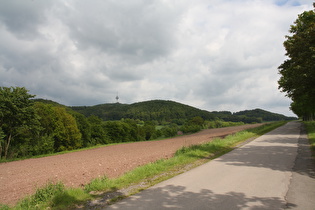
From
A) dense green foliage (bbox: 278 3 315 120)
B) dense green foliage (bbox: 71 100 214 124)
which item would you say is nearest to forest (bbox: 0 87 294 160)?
dense green foliage (bbox: 278 3 315 120)

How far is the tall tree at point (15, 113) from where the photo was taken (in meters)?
28.2

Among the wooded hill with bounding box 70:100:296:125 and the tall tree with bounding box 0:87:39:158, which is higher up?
the wooded hill with bounding box 70:100:296:125

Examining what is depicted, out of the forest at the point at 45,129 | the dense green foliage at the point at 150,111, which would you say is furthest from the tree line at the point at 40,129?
the dense green foliage at the point at 150,111

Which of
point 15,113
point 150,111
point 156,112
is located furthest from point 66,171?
point 150,111

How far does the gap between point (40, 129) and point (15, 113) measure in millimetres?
4340

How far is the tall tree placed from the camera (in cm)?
2819

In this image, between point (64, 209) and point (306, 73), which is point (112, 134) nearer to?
point (306, 73)

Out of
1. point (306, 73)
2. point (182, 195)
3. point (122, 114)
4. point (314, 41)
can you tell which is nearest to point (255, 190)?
point (182, 195)

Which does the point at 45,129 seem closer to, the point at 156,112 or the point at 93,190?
the point at 93,190

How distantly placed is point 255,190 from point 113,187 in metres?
4.60

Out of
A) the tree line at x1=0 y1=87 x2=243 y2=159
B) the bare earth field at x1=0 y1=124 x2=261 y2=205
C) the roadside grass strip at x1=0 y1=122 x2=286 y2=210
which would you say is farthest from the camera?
the tree line at x1=0 y1=87 x2=243 y2=159

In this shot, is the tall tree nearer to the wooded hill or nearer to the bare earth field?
the bare earth field

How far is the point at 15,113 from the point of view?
29109 mm

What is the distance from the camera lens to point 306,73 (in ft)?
65.7
